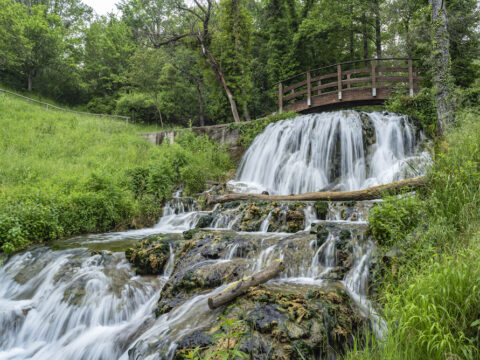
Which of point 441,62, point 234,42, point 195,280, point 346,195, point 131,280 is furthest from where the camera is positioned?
point 234,42

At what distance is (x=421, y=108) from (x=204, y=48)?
13.6 m

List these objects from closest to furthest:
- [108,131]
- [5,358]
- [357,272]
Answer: [5,358], [357,272], [108,131]

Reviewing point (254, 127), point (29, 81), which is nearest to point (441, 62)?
point (254, 127)

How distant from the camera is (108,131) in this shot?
1764 centimetres

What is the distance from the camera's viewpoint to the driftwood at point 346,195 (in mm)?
5698

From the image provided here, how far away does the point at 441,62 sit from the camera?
958 cm

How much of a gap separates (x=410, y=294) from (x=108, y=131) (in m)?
18.7

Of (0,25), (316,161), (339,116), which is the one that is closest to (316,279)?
(316,161)

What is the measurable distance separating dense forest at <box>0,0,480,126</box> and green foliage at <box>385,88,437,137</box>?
1.65 meters

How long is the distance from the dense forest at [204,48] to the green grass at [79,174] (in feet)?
24.4

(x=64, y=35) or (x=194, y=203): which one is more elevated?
(x=64, y=35)

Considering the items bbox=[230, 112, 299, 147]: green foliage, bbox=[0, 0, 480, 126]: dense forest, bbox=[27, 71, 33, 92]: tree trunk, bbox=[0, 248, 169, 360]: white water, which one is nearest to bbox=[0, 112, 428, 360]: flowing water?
bbox=[0, 248, 169, 360]: white water

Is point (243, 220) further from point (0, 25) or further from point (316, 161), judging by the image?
point (0, 25)

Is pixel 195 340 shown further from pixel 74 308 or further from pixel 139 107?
pixel 139 107
